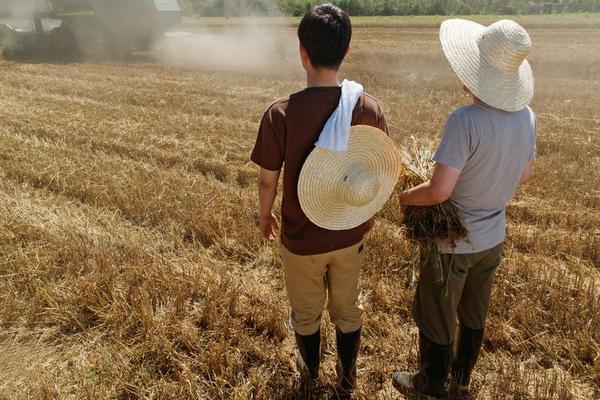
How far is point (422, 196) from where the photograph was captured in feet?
7.23

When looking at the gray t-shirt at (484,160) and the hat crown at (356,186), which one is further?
the hat crown at (356,186)

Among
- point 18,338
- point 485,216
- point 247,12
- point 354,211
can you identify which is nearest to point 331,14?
point 354,211

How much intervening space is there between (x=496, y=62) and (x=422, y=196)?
0.67m

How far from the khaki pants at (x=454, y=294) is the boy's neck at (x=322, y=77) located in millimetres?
1026

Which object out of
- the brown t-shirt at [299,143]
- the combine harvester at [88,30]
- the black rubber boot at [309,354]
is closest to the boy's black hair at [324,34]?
the brown t-shirt at [299,143]

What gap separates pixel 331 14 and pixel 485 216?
3.89ft

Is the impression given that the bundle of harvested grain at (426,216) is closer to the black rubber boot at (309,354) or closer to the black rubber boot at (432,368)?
the black rubber boot at (432,368)

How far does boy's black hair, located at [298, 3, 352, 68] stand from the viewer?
198cm

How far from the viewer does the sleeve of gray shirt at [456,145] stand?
6.61ft

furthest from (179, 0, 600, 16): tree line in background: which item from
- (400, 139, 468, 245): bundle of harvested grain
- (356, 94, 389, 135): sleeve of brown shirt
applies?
(356, 94, 389, 135): sleeve of brown shirt

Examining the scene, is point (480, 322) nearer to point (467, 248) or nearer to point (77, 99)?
point (467, 248)

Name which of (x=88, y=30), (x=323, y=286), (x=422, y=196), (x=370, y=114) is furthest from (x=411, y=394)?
(x=88, y=30)

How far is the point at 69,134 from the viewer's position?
7504 mm

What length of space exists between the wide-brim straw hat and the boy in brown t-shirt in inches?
2.8
